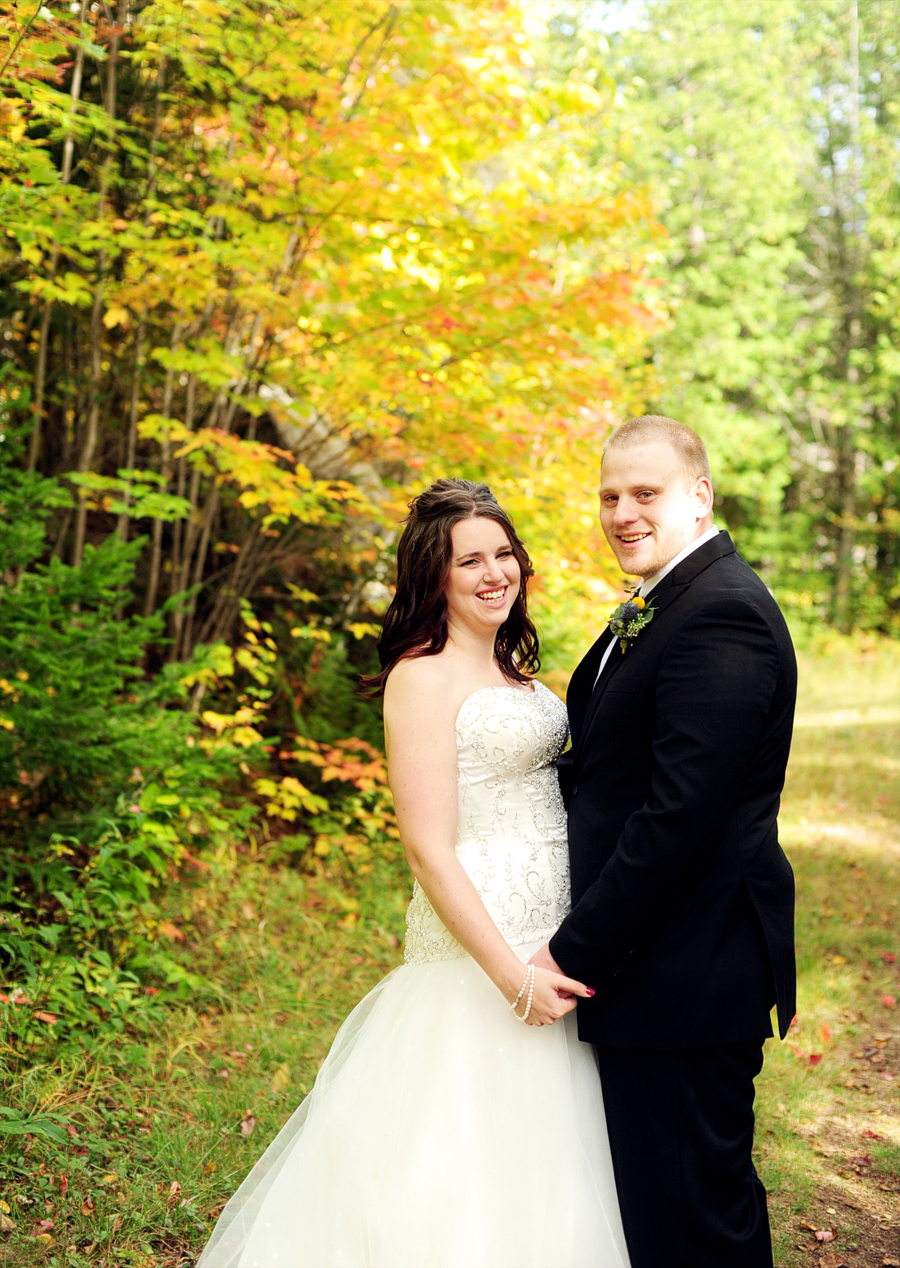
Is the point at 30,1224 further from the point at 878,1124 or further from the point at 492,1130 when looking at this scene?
the point at 878,1124

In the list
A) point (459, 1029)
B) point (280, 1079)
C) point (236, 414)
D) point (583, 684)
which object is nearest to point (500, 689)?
point (583, 684)

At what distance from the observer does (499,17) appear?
5.67 m

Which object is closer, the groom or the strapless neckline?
the groom

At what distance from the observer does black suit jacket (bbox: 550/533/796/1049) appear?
7.33 feet

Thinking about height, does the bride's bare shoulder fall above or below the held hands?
above

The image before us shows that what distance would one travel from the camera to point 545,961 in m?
2.45

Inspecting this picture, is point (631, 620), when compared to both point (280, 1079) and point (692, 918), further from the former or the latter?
point (280, 1079)

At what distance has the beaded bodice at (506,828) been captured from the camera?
2635 mm

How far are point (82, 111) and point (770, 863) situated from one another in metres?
5.19

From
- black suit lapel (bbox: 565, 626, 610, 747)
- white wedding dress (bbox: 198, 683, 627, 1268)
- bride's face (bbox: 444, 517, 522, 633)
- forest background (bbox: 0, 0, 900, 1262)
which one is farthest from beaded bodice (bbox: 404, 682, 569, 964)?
forest background (bbox: 0, 0, 900, 1262)

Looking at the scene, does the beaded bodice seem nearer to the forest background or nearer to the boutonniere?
the boutonniere

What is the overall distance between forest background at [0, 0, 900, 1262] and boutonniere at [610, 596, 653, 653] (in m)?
2.48

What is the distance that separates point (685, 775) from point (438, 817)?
26.1 inches

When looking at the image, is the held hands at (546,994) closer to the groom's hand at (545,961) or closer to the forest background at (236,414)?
the groom's hand at (545,961)
